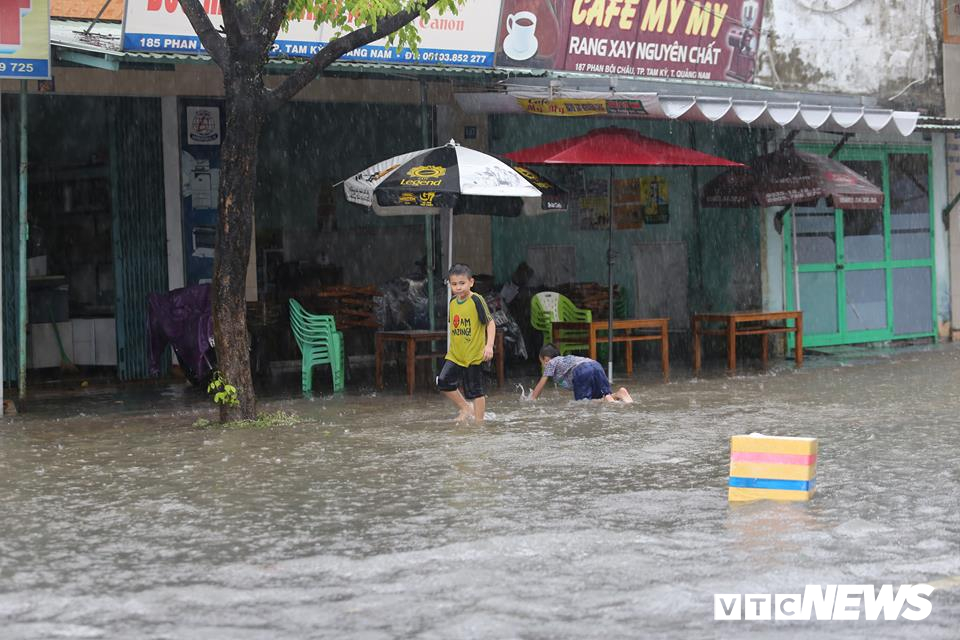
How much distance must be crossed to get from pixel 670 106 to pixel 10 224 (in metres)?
7.32

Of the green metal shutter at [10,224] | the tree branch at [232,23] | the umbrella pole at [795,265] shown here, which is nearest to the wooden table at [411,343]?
the tree branch at [232,23]

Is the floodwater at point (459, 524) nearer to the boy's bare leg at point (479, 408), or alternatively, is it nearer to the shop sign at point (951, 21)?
the boy's bare leg at point (479, 408)

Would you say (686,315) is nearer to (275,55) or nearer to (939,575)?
(275,55)

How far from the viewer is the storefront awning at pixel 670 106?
49.6 ft

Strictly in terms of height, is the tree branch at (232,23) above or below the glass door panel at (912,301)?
above

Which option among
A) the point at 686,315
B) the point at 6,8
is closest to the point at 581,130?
the point at 686,315

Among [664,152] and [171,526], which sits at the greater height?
[664,152]

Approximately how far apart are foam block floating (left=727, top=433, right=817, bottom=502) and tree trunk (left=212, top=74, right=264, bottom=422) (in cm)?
540

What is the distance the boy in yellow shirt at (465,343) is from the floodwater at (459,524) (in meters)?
0.27

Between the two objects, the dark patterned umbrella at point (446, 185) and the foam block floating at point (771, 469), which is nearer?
the foam block floating at point (771, 469)

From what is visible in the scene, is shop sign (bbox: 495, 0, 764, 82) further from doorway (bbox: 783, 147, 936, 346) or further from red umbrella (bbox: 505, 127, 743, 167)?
doorway (bbox: 783, 147, 936, 346)

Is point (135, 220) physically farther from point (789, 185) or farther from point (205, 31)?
point (789, 185)

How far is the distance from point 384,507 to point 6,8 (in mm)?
6701

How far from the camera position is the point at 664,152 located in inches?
605
